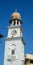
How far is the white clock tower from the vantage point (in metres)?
39.3

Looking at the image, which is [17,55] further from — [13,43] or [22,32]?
[22,32]

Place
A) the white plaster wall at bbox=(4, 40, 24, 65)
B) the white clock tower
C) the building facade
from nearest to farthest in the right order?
the white plaster wall at bbox=(4, 40, 24, 65) < the white clock tower < the building facade

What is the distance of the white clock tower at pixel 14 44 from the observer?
129 ft

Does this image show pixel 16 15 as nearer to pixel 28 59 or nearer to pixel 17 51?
pixel 17 51

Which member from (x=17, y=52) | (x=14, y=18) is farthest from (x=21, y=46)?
(x=14, y=18)

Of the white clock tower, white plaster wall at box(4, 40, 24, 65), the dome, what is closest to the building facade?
the white clock tower

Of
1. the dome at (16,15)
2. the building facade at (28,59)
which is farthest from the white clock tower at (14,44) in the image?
the building facade at (28,59)

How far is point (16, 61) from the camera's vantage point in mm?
39125

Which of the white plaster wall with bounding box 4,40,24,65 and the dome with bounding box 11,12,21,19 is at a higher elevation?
the dome with bounding box 11,12,21,19

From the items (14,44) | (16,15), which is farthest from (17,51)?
(16,15)

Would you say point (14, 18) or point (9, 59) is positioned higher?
point (14, 18)

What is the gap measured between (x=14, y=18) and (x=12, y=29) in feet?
7.31

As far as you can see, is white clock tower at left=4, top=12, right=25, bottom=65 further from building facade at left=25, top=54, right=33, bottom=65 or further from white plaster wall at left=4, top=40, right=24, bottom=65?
building facade at left=25, top=54, right=33, bottom=65

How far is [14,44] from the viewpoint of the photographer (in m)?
40.3
